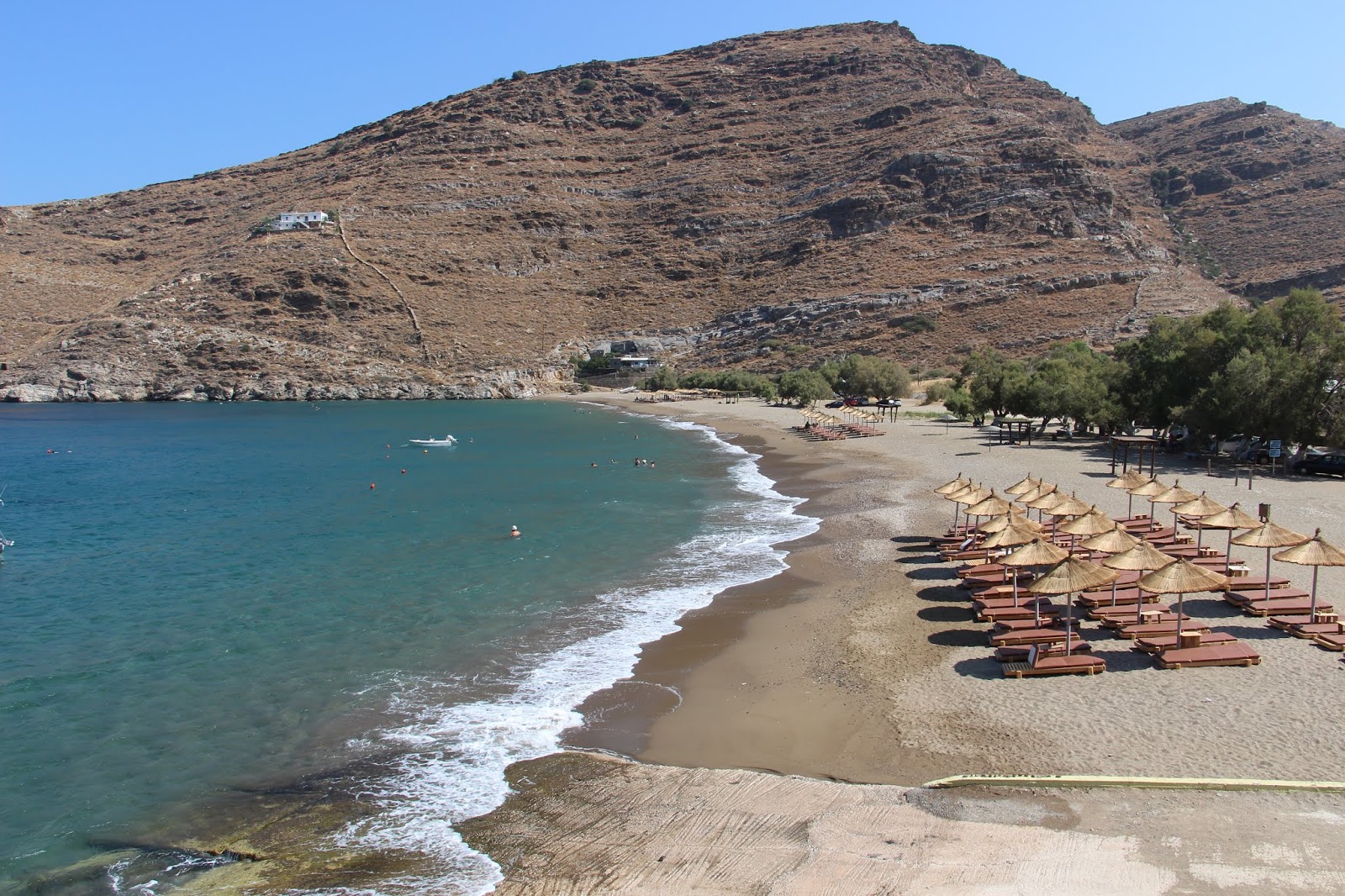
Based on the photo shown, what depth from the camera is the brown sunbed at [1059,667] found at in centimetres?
1440

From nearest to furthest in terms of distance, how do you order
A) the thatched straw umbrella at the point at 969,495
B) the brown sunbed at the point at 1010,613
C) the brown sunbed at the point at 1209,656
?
the brown sunbed at the point at 1209,656
the brown sunbed at the point at 1010,613
the thatched straw umbrella at the point at 969,495

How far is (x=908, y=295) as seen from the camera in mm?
104375

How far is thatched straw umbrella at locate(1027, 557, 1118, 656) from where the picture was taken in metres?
14.6

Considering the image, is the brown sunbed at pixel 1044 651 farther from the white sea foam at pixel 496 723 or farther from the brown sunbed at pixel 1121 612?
the white sea foam at pixel 496 723

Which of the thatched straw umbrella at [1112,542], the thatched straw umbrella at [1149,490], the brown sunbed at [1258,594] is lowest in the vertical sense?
the brown sunbed at [1258,594]

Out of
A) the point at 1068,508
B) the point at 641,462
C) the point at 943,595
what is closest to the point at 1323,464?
the point at 1068,508

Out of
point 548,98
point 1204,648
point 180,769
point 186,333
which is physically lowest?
point 180,769

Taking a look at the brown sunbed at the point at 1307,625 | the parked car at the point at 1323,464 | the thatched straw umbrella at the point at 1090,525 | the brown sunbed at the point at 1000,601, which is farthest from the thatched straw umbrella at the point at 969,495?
the parked car at the point at 1323,464

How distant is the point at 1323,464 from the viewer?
33.8m

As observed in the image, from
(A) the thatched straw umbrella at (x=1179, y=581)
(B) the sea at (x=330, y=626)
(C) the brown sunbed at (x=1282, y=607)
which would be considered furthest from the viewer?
(C) the brown sunbed at (x=1282, y=607)

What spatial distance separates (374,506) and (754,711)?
84.7 feet

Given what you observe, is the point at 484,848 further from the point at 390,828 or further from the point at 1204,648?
the point at 1204,648

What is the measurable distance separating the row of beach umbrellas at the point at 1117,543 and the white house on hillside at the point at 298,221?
419 ft

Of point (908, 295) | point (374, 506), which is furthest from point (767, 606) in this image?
point (908, 295)
